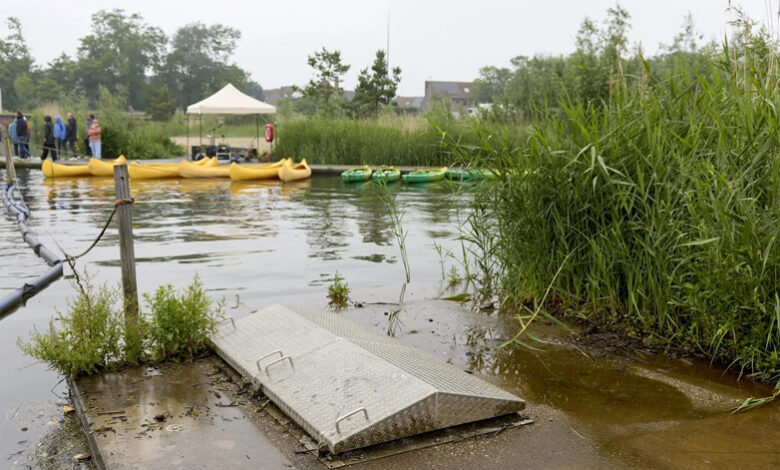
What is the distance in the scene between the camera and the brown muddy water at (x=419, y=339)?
3793mm

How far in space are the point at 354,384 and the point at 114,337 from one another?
1868 millimetres

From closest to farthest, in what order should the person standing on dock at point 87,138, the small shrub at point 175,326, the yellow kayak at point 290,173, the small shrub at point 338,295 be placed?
the small shrub at point 175,326, the small shrub at point 338,295, the yellow kayak at point 290,173, the person standing on dock at point 87,138

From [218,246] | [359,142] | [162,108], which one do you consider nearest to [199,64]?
[162,108]

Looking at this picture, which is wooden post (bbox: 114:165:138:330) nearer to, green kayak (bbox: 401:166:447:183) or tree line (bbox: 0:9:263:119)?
green kayak (bbox: 401:166:447:183)

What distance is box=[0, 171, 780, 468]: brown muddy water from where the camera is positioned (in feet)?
12.4

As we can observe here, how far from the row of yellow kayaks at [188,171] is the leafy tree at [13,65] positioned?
222 ft

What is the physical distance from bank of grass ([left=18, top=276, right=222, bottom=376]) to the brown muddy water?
0.33 meters

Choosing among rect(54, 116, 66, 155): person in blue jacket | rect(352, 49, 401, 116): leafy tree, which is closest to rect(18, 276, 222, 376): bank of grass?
rect(54, 116, 66, 155): person in blue jacket

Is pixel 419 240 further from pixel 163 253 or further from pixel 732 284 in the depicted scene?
pixel 732 284

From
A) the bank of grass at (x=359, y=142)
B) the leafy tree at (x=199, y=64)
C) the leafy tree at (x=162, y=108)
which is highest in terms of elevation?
the leafy tree at (x=199, y=64)

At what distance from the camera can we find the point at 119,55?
320 feet

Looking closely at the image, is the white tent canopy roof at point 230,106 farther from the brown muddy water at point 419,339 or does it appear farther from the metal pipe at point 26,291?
the metal pipe at point 26,291

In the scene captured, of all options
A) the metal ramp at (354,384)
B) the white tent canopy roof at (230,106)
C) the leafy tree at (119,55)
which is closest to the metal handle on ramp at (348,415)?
the metal ramp at (354,384)

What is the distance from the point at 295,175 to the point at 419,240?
38.0 feet
